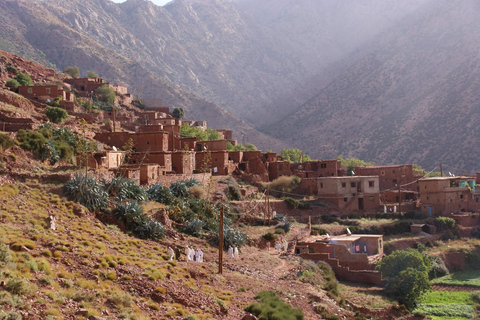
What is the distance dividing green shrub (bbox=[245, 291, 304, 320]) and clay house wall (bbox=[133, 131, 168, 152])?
21.0m

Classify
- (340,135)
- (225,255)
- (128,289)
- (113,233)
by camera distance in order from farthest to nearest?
(340,135) → (225,255) → (113,233) → (128,289)

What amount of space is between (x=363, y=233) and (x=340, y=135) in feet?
199

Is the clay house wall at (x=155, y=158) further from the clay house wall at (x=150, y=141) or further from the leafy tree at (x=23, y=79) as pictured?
the leafy tree at (x=23, y=79)

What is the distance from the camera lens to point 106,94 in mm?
58938

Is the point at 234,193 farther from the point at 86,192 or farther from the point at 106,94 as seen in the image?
the point at 106,94

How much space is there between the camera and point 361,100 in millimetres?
103312

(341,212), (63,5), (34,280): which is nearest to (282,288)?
(34,280)

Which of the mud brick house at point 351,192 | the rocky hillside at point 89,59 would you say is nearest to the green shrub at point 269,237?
the mud brick house at point 351,192

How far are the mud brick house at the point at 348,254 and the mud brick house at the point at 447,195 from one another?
10508mm

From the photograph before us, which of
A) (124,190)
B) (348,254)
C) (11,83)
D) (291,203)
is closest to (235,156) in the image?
(291,203)

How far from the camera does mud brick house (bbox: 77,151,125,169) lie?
2977 centimetres

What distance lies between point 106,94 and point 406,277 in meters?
40.1

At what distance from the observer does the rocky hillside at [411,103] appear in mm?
81500

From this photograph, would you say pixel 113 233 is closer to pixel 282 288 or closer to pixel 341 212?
pixel 282 288
